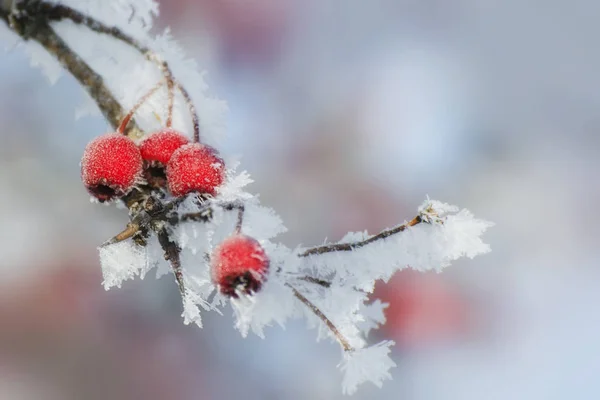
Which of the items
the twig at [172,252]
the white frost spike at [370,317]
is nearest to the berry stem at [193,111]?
the twig at [172,252]

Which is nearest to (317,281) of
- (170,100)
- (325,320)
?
(325,320)

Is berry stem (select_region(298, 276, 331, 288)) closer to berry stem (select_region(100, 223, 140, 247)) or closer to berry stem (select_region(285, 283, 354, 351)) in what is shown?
berry stem (select_region(285, 283, 354, 351))

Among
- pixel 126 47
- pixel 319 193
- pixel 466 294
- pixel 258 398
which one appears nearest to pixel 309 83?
pixel 319 193

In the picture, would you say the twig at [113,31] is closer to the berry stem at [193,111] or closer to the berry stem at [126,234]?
the berry stem at [193,111]

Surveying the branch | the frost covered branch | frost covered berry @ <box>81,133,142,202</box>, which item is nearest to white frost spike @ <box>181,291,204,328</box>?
the frost covered branch

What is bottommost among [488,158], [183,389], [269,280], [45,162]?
[269,280]

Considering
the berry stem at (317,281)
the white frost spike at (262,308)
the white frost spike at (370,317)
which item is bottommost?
the white frost spike at (262,308)

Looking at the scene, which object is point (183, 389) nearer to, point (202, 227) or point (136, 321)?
point (136, 321)

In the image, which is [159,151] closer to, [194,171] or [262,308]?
[194,171]
